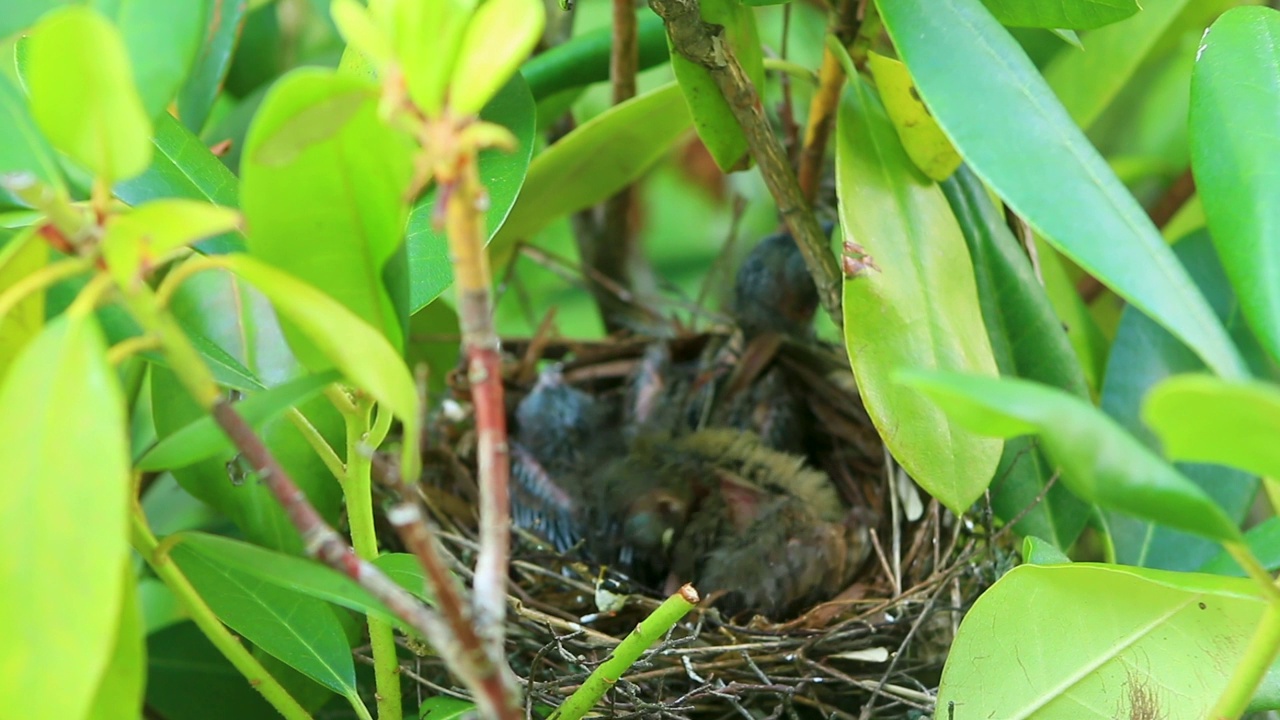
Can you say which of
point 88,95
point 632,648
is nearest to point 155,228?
point 88,95

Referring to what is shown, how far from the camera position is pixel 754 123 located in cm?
72

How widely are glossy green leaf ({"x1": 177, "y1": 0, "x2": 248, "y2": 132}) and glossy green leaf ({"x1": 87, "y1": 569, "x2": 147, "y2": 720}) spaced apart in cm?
66

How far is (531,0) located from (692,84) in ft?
1.19

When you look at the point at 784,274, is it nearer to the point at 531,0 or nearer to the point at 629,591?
the point at 629,591

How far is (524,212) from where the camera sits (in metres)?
1.02

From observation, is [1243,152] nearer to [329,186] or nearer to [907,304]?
[907,304]

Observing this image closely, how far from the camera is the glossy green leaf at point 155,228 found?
0.34 metres

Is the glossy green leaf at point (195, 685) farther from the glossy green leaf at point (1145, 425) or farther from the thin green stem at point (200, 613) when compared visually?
the glossy green leaf at point (1145, 425)

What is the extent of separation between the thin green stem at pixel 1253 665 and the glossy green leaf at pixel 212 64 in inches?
35.6

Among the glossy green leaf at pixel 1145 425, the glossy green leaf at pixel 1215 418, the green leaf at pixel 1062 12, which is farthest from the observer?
the glossy green leaf at pixel 1145 425

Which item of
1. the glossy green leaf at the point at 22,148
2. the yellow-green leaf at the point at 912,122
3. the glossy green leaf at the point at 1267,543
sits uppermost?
the glossy green leaf at the point at 22,148

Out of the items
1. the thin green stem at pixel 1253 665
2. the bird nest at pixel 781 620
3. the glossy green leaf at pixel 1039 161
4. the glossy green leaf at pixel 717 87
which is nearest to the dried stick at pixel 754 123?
the glossy green leaf at pixel 717 87

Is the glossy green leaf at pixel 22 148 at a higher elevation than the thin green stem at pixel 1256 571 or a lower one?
higher

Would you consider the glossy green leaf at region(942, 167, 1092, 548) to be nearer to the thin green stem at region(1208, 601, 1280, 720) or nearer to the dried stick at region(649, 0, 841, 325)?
the dried stick at region(649, 0, 841, 325)
